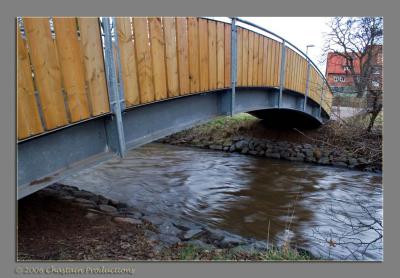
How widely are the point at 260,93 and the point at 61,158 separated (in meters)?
6.00

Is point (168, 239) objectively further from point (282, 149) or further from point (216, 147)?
point (216, 147)

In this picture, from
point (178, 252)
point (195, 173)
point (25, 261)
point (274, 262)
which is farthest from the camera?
point (195, 173)

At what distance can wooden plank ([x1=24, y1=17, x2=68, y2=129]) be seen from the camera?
9.28ft

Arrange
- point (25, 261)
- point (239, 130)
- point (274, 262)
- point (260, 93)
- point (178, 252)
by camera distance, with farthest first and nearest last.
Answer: point (239, 130)
point (260, 93)
point (178, 252)
point (274, 262)
point (25, 261)

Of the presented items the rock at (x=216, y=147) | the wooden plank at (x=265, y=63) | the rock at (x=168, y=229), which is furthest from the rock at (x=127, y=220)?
the rock at (x=216, y=147)

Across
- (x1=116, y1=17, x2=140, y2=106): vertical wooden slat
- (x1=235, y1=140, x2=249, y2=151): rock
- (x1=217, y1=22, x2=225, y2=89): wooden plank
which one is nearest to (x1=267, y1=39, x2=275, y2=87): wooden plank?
(x1=217, y1=22, x2=225, y2=89): wooden plank

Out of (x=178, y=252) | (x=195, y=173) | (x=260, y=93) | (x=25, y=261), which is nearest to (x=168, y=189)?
(x=195, y=173)

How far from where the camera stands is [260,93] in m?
8.21

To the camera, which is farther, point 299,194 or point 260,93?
point 299,194

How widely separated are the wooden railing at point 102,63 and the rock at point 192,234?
2587mm

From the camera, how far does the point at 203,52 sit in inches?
206

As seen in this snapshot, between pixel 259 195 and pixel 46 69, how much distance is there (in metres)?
7.49

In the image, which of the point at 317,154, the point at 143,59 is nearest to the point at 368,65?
the point at 143,59

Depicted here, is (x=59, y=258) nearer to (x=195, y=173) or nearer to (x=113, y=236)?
(x=113, y=236)
